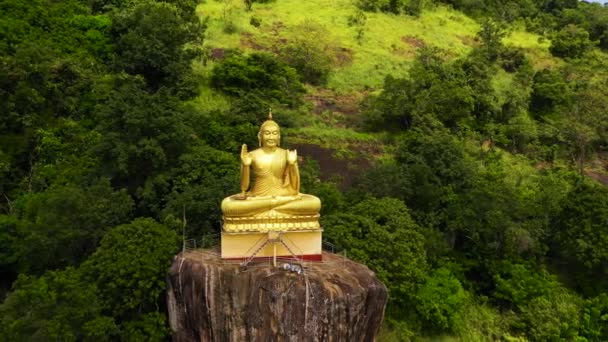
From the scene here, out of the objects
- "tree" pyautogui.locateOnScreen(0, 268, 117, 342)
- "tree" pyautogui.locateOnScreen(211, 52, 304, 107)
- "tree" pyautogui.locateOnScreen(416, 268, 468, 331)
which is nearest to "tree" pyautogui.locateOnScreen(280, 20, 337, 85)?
"tree" pyautogui.locateOnScreen(211, 52, 304, 107)

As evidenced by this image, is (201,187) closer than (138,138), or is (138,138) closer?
(201,187)

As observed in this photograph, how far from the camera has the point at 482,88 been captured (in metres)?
29.3

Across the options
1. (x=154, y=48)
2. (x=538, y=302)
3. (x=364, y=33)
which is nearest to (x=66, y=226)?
(x=154, y=48)

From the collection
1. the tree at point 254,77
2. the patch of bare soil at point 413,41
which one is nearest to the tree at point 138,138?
the tree at point 254,77

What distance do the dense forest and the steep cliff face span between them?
6.12 ft

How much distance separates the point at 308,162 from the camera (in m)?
19.4

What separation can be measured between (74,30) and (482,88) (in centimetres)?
Answer: 2158

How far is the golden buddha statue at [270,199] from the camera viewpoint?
11125mm

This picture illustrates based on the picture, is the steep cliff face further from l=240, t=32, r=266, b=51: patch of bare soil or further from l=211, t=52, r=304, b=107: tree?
l=240, t=32, r=266, b=51: patch of bare soil

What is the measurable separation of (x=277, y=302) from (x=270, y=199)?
235cm

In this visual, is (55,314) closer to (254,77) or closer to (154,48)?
(154,48)

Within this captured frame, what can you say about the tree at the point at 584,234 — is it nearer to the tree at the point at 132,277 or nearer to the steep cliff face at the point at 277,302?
the steep cliff face at the point at 277,302

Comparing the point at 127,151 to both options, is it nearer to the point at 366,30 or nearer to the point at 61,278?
the point at 61,278

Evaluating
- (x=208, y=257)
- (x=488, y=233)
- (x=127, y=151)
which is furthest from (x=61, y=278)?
(x=488, y=233)
